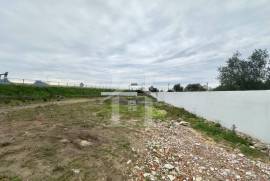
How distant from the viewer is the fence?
23.1 feet

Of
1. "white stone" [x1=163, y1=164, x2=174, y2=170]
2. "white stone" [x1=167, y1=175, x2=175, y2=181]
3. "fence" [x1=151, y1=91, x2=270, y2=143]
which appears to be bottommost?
"white stone" [x1=167, y1=175, x2=175, y2=181]

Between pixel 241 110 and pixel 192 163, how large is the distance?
14.5 ft

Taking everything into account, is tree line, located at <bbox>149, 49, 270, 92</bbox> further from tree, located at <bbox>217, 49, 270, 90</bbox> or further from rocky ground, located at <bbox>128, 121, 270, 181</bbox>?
rocky ground, located at <bbox>128, 121, 270, 181</bbox>

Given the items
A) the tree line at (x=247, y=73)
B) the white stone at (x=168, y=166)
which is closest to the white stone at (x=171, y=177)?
the white stone at (x=168, y=166)

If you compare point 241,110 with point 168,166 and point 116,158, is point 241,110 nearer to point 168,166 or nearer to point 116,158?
point 168,166

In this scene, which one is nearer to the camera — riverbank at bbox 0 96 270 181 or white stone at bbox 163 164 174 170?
riverbank at bbox 0 96 270 181

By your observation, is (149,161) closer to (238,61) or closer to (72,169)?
(72,169)

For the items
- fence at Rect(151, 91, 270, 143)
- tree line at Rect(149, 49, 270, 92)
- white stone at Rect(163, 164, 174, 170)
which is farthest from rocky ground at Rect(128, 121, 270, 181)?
tree line at Rect(149, 49, 270, 92)

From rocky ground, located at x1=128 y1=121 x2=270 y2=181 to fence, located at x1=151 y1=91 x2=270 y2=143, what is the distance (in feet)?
5.48

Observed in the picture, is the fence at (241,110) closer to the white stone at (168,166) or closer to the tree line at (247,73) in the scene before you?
the white stone at (168,166)

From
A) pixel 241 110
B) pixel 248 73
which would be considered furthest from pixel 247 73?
pixel 241 110

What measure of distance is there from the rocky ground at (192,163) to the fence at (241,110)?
167cm

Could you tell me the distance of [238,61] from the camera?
32.2 m

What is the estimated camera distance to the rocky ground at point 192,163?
169 inches
